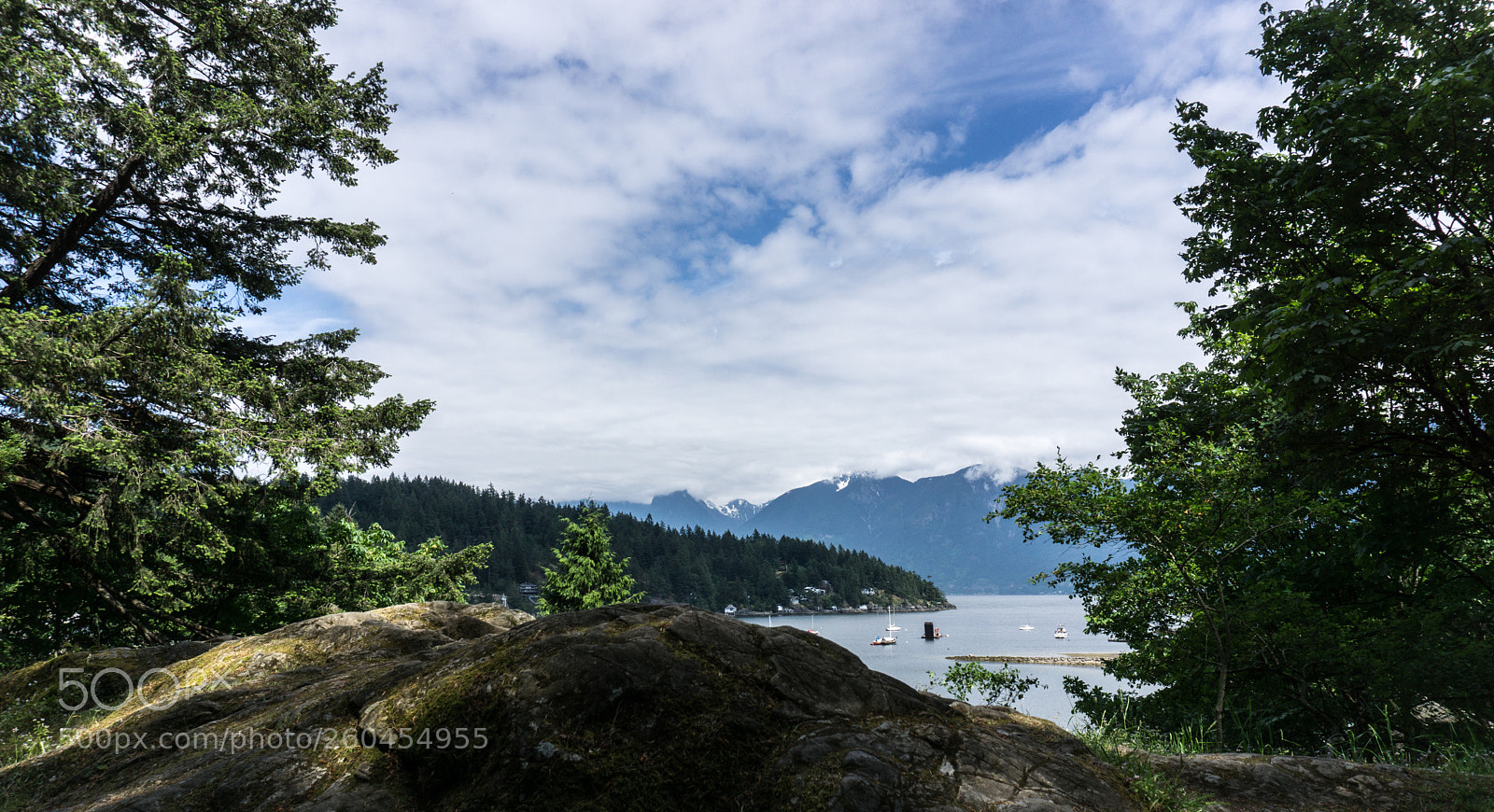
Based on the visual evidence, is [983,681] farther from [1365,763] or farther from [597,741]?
[597,741]

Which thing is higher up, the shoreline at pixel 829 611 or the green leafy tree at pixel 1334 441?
the green leafy tree at pixel 1334 441

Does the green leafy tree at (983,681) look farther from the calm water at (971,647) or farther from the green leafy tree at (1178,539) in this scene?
the calm water at (971,647)

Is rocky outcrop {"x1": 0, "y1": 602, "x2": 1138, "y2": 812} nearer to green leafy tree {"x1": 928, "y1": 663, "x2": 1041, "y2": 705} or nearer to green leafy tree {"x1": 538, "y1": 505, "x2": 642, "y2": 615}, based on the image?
green leafy tree {"x1": 928, "y1": 663, "x2": 1041, "y2": 705}

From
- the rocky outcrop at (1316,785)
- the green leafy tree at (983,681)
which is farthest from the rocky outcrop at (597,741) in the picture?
the green leafy tree at (983,681)

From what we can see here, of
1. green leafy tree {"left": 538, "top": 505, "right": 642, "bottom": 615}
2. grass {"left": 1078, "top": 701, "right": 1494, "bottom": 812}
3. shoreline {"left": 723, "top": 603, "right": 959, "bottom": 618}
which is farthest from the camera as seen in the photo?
shoreline {"left": 723, "top": 603, "right": 959, "bottom": 618}

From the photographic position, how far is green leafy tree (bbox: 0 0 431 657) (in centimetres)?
1036

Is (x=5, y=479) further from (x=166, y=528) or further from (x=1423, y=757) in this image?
(x=1423, y=757)

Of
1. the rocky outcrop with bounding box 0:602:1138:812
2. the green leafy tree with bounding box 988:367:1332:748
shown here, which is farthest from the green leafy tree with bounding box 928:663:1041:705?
the rocky outcrop with bounding box 0:602:1138:812

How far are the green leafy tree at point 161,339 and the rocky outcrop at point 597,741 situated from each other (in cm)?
805

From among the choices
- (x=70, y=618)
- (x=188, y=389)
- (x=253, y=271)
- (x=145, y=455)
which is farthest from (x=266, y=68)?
(x=70, y=618)

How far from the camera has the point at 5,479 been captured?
32.0 feet

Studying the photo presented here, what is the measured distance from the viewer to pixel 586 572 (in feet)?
116

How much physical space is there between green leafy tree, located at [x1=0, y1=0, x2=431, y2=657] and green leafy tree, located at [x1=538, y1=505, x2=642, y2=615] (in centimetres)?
1968

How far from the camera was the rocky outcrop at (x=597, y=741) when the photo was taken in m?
3.47
